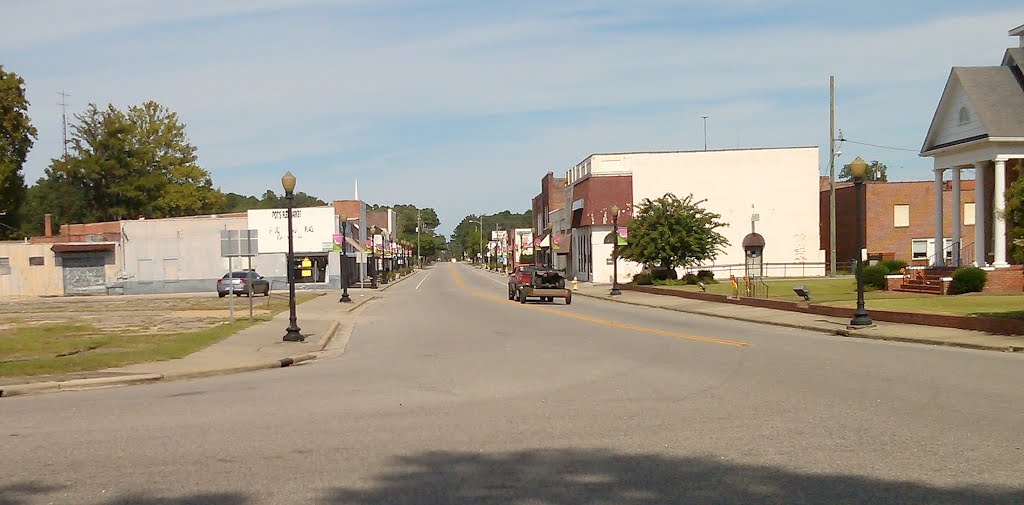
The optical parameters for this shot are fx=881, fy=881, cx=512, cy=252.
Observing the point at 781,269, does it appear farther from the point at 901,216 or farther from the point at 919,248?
the point at 919,248

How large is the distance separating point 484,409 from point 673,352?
7760mm

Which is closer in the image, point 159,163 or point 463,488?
point 463,488

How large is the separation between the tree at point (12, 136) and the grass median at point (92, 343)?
36811mm

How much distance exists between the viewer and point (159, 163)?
9788 centimetres

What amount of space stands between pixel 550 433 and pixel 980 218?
102ft

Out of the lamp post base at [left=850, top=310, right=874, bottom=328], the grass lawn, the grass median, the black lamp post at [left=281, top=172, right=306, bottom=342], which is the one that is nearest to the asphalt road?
the grass median

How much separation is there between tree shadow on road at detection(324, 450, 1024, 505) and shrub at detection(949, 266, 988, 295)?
28131 mm

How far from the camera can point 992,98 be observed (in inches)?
1357

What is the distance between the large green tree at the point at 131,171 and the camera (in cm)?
9406

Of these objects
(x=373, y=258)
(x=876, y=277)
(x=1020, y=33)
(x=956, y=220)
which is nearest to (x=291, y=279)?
(x=876, y=277)

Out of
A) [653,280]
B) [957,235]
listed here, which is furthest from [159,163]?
[957,235]

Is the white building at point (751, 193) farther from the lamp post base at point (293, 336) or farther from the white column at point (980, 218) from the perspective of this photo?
the lamp post base at point (293, 336)

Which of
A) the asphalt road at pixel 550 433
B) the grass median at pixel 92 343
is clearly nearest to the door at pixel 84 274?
the grass median at pixel 92 343

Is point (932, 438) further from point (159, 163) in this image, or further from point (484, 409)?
point (159, 163)
